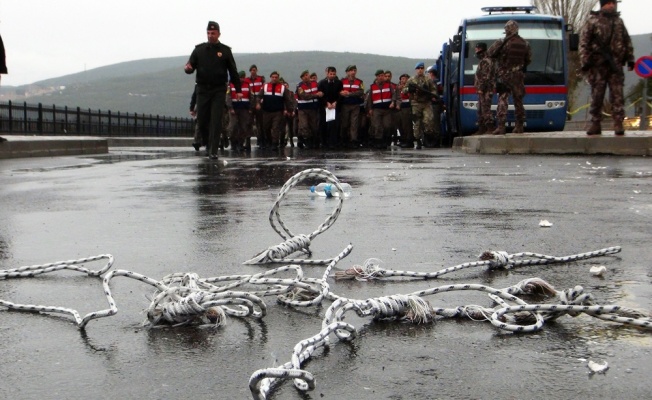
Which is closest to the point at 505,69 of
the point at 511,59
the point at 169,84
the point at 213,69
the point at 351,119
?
the point at 511,59

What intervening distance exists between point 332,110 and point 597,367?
2214 centimetres

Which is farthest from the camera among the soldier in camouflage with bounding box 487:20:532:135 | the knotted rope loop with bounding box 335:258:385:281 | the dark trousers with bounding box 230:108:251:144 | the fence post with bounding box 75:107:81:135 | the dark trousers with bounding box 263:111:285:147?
the fence post with bounding box 75:107:81:135

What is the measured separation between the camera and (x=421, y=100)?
81.2ft

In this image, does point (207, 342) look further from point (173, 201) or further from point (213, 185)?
point (213, 185)

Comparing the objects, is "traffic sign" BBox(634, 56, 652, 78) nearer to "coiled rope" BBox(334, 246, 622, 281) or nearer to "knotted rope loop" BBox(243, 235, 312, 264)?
"coiled rope" BBox(334, 246, 622, 281)

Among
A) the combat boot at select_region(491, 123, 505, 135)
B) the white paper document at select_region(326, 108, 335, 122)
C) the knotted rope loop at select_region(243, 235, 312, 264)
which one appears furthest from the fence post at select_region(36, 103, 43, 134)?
the knotted rope loop at select_region(243, 235, 312, 264)

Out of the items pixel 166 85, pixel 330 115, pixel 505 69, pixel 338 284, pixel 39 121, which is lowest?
pixel 39 121

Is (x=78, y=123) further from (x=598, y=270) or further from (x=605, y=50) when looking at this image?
(x=598, y=270)

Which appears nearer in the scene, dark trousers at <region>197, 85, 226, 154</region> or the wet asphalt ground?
the wet asphalt ground

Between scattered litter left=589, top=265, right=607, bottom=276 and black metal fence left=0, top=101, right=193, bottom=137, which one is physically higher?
scattered litter left=589, top=265, right=607, bottom=276

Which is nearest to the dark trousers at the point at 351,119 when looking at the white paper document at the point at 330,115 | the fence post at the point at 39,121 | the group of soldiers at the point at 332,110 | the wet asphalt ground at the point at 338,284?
the group of soldiers at the point at 332,110

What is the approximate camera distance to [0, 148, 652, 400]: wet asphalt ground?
9.00 feet

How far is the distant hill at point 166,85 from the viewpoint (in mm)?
115500

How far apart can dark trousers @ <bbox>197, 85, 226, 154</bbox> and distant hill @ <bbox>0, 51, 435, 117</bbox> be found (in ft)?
306
